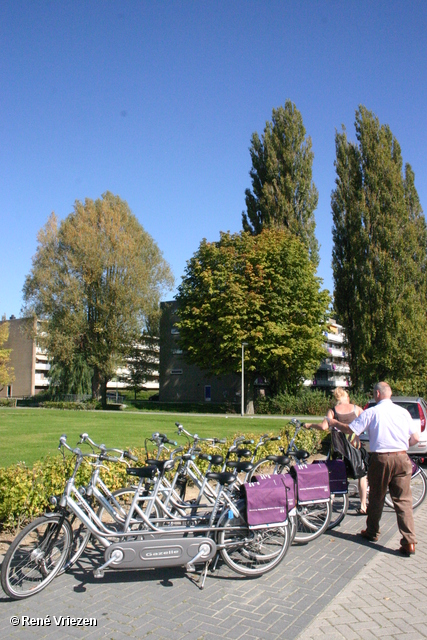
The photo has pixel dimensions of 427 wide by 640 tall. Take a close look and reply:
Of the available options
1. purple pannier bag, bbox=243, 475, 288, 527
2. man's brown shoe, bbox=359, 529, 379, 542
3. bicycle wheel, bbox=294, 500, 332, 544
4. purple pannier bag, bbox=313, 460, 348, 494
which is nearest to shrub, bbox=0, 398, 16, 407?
purple pannier bag, bbox=313, 460, 348, 494

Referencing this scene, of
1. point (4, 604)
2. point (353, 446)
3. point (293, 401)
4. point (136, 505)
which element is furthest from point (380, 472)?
point (293, 401)

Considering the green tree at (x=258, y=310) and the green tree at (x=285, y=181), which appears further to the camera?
the green tree at (x=285, y=181)

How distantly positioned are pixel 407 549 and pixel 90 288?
41.5 meters

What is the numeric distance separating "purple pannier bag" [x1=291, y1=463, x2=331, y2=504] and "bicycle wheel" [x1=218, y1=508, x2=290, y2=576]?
690 mm

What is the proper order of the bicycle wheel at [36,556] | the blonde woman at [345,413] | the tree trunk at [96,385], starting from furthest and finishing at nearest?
the tree trunk at [96,385] → the blonde woman at [345,413] → the bicycle wheel at [36,556]

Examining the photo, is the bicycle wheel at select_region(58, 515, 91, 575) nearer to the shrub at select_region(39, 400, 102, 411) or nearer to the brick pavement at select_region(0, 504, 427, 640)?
the brick pavement at select_region(0, 504, 427, 640)

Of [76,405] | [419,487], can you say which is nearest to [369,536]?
[419,487]

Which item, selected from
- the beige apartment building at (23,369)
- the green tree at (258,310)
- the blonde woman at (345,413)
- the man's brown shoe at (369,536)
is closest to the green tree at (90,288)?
the green tree at (258,310)

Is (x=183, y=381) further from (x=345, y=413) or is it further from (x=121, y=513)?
(x=121, y=513)

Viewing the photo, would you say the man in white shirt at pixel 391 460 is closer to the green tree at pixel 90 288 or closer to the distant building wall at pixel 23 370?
the green tree at pixel 90 288

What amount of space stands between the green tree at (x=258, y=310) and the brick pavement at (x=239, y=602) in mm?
31513

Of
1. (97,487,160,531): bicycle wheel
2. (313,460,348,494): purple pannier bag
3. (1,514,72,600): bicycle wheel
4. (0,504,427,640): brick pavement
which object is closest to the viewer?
(0,504,427,640): brick pavement

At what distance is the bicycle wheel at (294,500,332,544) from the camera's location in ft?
21.2

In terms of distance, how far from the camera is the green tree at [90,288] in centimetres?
4404
